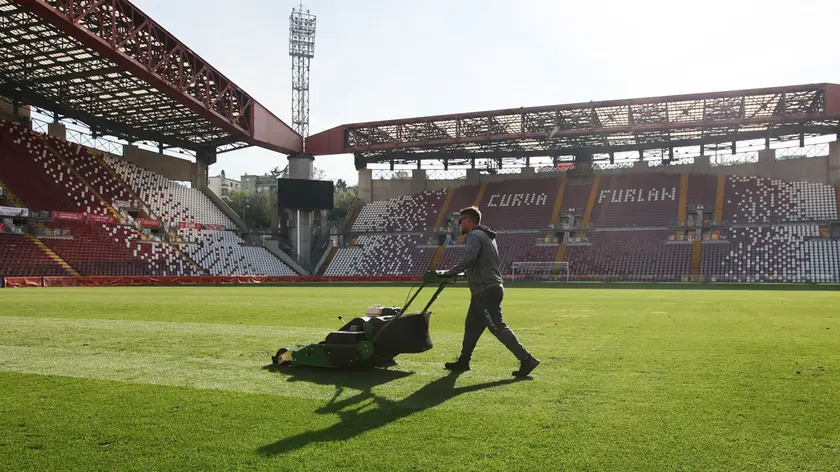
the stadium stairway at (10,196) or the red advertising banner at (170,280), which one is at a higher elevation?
the stadium stairway at (10,196)

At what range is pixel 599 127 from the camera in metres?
47.1

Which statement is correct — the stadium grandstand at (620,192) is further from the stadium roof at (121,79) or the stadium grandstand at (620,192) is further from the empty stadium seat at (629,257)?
the stadium roof at (121,79)

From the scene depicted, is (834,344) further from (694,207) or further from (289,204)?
(289,204)

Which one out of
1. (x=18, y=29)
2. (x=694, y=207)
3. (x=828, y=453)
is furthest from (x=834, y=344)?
(x=694, y=207)

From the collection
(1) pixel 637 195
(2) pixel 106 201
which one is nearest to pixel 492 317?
(2) pixel 106 201

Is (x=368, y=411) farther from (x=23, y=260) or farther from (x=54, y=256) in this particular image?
(x=54, y=256)

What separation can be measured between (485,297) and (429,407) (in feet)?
5.98

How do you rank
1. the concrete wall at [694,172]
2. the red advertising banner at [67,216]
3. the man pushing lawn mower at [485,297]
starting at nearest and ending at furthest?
the man pushing lawn mower at [485,297], the red advertising banner at [67,216], the concrete wall at [694,172]

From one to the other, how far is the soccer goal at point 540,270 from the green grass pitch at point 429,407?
124ft

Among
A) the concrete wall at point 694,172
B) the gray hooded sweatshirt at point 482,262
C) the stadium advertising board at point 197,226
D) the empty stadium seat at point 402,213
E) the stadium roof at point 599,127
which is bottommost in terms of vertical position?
the gray hooded sweatshirt at point 482,262

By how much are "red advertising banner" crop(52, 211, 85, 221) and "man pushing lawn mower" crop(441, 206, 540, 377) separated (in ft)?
143

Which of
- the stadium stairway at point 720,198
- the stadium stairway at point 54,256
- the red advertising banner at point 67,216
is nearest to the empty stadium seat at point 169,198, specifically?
the red advertising banner at point 67,216

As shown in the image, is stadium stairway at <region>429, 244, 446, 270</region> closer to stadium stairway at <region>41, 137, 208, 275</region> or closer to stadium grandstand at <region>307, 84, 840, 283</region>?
stadium grandstand at <region>307, 84, 840, 283</region>

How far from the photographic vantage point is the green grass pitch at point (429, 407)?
3.82m
